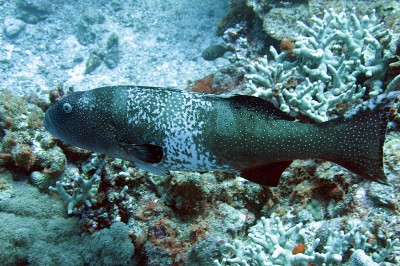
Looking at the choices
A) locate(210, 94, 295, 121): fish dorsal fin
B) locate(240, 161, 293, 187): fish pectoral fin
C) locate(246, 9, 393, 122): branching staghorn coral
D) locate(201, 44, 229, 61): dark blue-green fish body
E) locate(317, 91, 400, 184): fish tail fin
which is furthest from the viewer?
locate(201, 44, 229, 61): dark blue-green fish body

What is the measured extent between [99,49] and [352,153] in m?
10.8

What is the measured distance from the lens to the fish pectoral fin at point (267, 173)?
2958 mm

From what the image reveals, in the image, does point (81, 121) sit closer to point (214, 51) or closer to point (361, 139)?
point (361, 139)

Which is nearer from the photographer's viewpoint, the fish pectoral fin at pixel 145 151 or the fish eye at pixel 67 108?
the fish pectoral fin at pixel 145 151

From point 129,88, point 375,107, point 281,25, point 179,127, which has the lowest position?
point 179,127

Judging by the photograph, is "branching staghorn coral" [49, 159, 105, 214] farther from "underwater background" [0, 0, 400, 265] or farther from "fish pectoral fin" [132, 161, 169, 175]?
"fish pectoral fin" [132, 161, 169, 175]

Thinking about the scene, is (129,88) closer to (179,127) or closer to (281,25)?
(179,127)

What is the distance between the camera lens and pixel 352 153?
2.75 meters

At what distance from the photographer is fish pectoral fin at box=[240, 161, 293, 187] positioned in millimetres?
2958

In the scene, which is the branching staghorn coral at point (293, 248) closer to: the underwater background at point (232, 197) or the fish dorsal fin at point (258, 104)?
the underwater background at point (232, 197)

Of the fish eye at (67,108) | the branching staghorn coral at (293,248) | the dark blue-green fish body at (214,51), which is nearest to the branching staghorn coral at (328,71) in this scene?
the branching staghorn coral at (293,248)

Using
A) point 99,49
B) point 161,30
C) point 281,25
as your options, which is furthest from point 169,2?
point 281,25

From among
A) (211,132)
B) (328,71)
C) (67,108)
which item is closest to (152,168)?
(211,132)

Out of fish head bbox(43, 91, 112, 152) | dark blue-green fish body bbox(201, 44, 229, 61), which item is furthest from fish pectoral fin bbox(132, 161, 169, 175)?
dark blue-green fish body bbox(201, 44, 229, 61)
